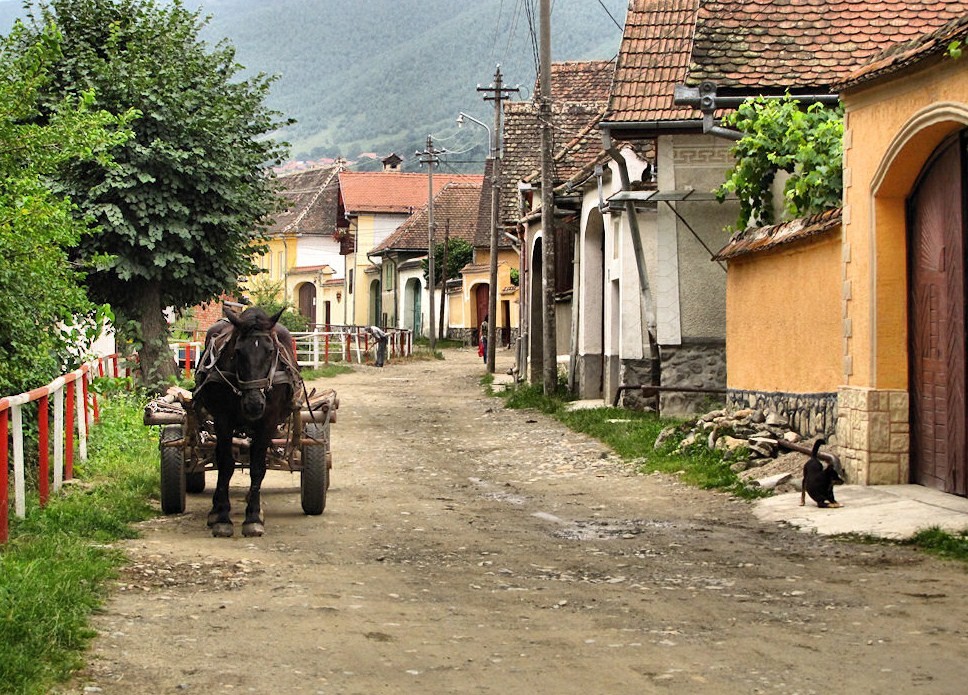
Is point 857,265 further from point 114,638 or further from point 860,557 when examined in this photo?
point 114,638

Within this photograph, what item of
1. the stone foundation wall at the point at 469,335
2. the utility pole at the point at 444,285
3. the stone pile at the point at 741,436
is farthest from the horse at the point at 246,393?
the utility pole at the point at 444,285

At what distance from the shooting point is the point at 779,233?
15.1 metres

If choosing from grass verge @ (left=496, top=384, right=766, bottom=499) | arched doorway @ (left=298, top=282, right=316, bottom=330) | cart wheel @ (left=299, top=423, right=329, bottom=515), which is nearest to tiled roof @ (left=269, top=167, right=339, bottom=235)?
arched doorway @ (left=298, top=282, right=316, bottom=330)

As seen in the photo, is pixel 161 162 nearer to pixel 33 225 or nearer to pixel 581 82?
pixel 33 225

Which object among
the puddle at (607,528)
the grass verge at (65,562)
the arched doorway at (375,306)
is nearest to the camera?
the grass verge at (65,562)

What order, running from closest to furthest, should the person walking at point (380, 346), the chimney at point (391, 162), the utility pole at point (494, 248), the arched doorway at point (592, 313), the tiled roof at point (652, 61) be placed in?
the tiled roof at point (652, 61), the arched doorway at point (592, 313), the utility pole at point (494, 248), the person walking at point (380, 346), the chimney at point (391, 162)

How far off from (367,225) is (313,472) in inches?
2553

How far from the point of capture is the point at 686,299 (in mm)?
20594

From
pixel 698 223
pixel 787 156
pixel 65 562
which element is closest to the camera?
pixel 65 562

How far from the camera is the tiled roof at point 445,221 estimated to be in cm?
6806

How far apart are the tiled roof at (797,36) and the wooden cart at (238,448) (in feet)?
27.7

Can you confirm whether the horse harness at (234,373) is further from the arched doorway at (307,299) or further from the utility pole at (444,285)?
the arched doorway at (307,299)

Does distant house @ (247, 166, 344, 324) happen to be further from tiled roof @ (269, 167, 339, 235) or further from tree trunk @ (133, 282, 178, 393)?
tree trunk @ (133, 282, 178, 393)

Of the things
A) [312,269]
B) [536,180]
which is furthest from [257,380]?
[312,269]
